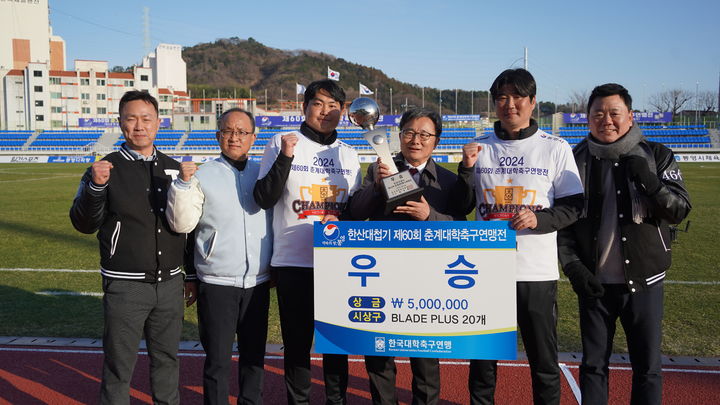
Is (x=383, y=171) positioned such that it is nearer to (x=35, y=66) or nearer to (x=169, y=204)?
(x=169, y=204)

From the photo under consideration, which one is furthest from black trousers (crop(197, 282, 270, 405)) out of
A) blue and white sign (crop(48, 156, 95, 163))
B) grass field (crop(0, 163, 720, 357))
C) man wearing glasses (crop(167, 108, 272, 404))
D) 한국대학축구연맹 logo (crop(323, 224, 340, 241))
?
blue and white sign (crop(48, 156, 95, 163))

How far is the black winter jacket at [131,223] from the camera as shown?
3133mm

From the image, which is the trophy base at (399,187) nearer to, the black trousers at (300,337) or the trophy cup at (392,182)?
the trophy cup at (392,182)

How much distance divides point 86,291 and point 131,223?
4.37 m

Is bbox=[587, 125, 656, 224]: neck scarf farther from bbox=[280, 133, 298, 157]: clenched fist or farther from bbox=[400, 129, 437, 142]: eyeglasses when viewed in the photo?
bbox=[280, 133, 298, 157]: clenched fist

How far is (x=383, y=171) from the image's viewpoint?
3.10m

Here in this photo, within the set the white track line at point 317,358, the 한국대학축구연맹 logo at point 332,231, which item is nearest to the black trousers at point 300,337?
the 한국대학축구연맹 logo at point 332,231

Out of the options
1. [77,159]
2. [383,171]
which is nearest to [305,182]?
[383,171]

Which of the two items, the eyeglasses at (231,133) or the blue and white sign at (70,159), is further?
the blue and white sign at (70,159)

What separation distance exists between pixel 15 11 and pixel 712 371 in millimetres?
96797

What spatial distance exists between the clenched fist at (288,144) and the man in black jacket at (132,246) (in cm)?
73

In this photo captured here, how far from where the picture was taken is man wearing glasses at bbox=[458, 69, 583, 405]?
3.18 metres

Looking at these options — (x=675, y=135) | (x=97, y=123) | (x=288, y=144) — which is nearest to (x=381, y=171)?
(x=288, y=144)

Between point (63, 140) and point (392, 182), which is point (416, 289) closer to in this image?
point (392, 182)
